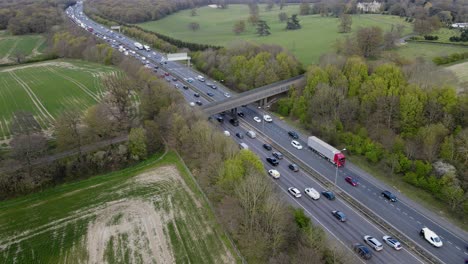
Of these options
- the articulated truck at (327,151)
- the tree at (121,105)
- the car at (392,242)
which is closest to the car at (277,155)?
the articulated truck at (327,151)

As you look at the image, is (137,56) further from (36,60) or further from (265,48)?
(265,48)

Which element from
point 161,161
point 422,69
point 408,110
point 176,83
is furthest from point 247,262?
point 176,83

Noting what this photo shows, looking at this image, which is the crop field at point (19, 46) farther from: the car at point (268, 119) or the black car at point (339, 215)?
the black car at point (339, 215)

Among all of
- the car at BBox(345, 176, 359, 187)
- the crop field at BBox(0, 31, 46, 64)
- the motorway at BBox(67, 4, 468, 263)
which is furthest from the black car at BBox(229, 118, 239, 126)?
the crop field at BBox(0, 31, 46, 64)

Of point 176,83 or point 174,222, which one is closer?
point 174,222

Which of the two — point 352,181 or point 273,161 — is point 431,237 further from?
point 273,161

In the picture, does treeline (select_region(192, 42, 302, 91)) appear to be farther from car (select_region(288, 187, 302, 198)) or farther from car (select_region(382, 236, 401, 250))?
car (select_region(382, 236, 401, 250))
